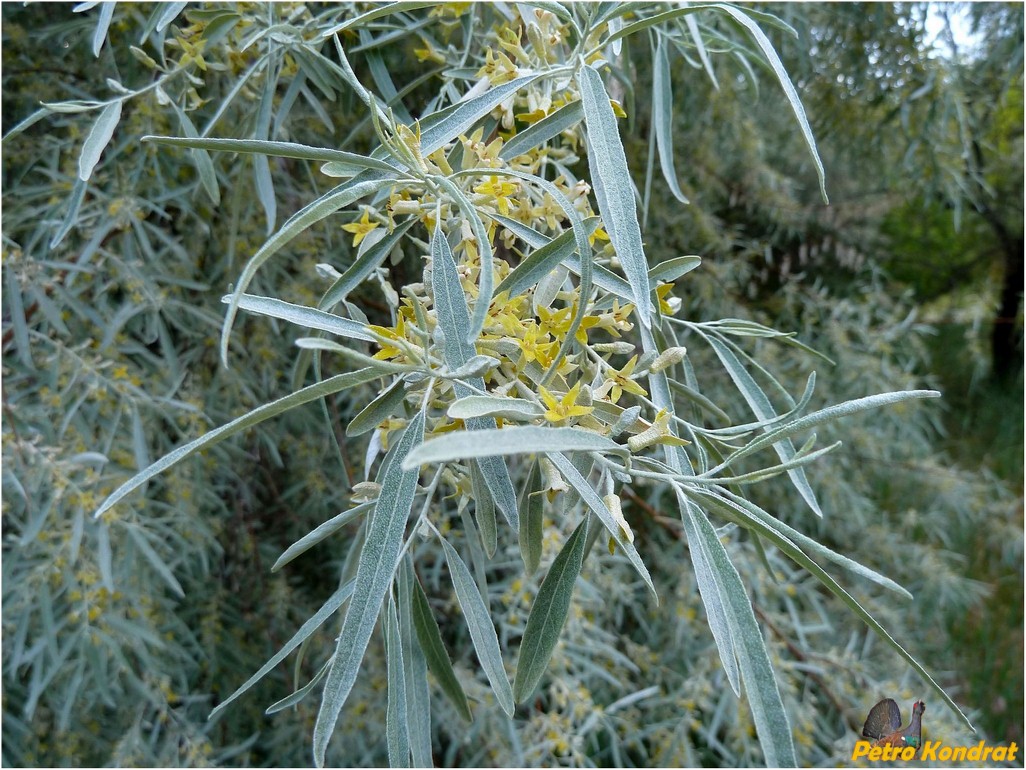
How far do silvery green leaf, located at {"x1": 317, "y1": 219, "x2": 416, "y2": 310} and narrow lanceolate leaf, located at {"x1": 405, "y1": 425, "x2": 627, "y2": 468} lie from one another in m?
0.19

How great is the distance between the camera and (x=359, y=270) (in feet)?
1.34

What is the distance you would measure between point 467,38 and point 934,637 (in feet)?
6.15

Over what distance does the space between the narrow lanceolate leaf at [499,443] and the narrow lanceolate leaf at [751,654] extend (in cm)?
9

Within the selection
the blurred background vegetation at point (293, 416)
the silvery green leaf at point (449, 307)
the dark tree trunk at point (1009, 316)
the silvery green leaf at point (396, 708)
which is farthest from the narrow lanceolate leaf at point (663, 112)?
the dark tree trunk at point (1009, 316)

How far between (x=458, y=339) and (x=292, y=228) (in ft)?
0.27

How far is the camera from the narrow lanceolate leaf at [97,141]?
0.43m

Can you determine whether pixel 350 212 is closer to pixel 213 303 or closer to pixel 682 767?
pixel 213 303

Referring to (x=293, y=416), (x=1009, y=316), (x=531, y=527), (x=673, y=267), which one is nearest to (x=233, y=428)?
(x=531, y=527)

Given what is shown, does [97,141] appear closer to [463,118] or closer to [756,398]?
[463,118]

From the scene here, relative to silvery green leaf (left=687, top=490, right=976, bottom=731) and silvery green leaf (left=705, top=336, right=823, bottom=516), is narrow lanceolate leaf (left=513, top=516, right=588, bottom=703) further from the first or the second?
silvery green leaf (left=705, top=336, right=823, bottom=516)

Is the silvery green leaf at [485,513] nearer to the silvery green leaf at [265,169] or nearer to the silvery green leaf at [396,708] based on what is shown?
the silvery green leaf at [396,708]

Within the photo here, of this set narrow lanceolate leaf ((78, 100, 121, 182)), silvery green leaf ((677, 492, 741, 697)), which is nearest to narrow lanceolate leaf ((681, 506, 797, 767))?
silvery green leaf ((677, 492, 741, 697))

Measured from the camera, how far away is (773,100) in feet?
4.76

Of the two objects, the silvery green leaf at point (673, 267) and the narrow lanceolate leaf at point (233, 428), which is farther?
the silvery green leaf at point (673, 267)
